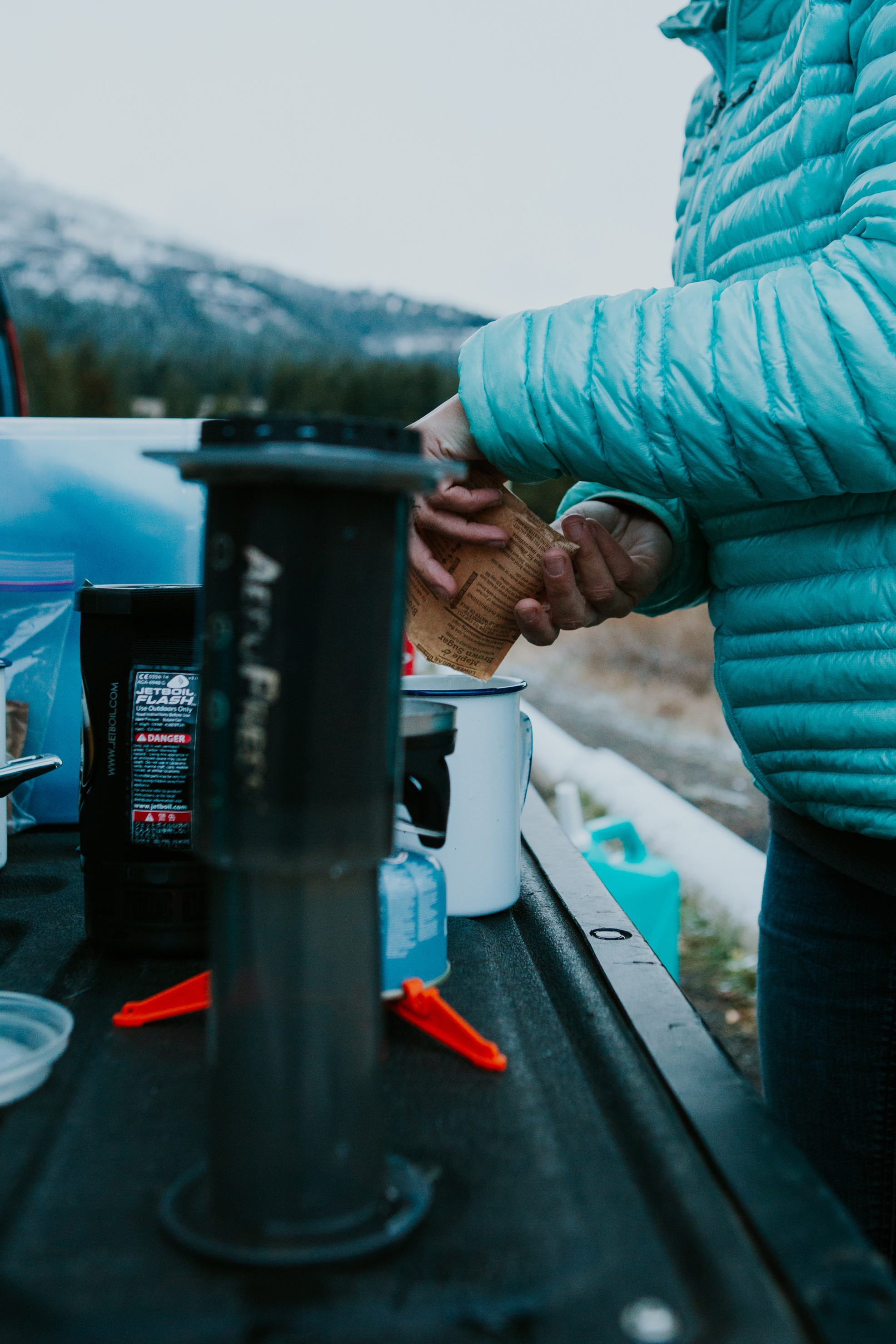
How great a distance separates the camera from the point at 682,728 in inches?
376

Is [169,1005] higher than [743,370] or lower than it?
lower

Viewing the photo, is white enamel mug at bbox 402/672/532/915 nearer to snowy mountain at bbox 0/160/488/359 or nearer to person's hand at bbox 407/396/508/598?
person's hand at bbox 407/396/508/598

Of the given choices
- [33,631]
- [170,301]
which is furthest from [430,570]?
[170,301]

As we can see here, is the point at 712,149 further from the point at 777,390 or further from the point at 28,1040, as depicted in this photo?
the point at 28,1040

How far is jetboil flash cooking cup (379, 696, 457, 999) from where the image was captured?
28.3 inches

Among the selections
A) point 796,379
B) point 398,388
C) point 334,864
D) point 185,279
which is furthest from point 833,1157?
point 185,279

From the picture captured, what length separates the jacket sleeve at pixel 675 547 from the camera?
4.40ft

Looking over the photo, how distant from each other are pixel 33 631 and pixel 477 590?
0.57 metres

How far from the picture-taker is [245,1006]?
1.52 ft

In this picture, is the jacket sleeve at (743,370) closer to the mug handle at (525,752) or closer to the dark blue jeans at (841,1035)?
the mug handle at (525,752)

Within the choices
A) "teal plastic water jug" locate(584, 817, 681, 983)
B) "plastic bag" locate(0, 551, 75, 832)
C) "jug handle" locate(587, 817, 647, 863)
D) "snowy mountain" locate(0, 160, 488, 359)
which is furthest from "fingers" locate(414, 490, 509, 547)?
"snowy mountain" locate(0, 160, 488, 359)

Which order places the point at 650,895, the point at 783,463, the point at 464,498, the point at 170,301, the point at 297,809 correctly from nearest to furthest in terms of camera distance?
the point at 297,809 < the point at 783,463 < the point at 464,498 < the point at 650,895 < the point at 170,301

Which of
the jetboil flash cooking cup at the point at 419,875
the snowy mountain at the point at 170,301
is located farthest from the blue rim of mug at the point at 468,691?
the snowy mountain at the point at 170,301

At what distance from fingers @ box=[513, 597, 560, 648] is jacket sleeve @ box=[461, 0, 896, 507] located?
0.77 ft
